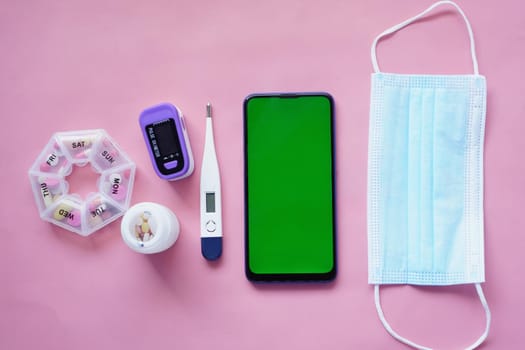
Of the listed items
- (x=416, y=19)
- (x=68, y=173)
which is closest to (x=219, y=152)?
(x=68, y=173)

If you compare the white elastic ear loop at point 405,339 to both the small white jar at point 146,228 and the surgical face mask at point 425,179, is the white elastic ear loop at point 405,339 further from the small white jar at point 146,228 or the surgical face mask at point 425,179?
the small white jar at point 146,228

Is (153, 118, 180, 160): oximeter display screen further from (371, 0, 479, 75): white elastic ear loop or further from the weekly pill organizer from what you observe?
(371, 0, 479, 75): white elastic ear loop

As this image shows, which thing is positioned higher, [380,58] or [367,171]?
[380,58]

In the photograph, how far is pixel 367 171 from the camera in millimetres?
750

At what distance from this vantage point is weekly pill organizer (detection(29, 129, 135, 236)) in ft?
2.50

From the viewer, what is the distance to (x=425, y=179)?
0.74 m

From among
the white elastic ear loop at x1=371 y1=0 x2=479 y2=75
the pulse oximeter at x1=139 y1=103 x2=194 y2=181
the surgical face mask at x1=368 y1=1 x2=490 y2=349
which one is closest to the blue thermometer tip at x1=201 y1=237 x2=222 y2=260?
the pulse oximeter at x1=139 y1=103 x2=194 y2=181

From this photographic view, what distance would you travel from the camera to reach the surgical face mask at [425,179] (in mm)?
738

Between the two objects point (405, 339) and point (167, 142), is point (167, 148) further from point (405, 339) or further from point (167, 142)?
point (405, 339)

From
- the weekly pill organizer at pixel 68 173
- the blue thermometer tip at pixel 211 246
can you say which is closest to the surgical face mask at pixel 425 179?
the blue thermometer tip at pixel 211 246

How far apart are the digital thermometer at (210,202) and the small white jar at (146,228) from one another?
0.21 feet

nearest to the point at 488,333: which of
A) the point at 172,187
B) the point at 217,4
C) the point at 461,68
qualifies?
the point at 461,68

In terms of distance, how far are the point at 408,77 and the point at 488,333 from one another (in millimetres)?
435

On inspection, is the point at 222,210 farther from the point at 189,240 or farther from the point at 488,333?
the point at 488,333
